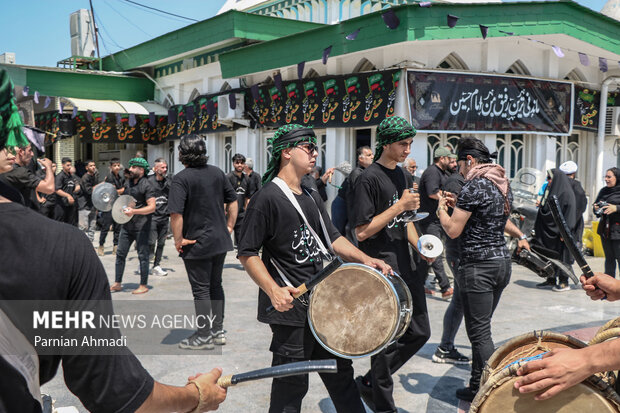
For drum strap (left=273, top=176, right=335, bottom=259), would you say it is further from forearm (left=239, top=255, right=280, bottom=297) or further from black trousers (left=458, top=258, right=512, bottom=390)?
black trousers (left=458, top=258, right=512, bottom=390)

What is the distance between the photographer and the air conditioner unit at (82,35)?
23.2 meters

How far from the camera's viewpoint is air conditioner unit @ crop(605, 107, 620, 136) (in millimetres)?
14740

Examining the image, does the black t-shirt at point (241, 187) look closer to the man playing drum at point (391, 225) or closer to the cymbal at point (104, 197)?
the cymbal at point (104, 197)

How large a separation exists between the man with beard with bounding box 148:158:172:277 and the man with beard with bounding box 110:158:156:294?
278mm

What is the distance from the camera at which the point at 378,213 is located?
3.94 m

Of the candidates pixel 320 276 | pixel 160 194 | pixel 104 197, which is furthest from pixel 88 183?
pixel 320 276

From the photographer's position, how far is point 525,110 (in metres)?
12.5

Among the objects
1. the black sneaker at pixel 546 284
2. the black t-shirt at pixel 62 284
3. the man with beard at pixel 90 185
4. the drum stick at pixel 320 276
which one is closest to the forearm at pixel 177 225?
the drum stick at pixel 320 276

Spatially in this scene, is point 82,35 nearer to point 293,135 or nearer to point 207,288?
point 207,288

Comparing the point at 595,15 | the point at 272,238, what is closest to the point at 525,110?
the point at 595,15

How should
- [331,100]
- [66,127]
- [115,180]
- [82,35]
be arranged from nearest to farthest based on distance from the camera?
1. [115,180]
2. [331,100]
3. [66,127]
4. [82,35]

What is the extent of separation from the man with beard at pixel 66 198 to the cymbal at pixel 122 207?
2.30 m

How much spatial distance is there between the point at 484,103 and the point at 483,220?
8651mm

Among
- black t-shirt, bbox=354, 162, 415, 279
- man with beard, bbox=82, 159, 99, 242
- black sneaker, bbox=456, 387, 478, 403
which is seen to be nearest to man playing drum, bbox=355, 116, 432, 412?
black t-shirt, bbox=354, 162, 415, 279
